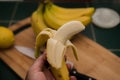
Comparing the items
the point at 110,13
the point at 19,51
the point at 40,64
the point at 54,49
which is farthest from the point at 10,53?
the point at 110,13

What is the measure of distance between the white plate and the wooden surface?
138mm

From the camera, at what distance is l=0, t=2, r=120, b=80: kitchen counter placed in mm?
745

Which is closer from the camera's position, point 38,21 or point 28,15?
point 38,21

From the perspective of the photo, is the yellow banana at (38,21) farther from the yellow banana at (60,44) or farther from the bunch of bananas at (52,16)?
the yellow banana at (60,44)

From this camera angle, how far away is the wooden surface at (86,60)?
0.69 meters

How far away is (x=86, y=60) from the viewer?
73 centimetres

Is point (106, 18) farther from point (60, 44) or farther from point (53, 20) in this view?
point (60, 44)

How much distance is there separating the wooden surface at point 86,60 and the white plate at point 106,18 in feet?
0.45

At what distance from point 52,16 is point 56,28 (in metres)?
0.04

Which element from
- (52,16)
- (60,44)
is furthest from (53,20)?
(60,44)

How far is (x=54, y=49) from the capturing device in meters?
0.46

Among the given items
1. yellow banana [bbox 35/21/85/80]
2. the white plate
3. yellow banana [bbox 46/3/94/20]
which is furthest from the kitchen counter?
yellow banana [bbox 35/21/85/80]

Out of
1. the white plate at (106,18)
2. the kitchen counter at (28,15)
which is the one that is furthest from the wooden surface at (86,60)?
the white plate at (106,18)

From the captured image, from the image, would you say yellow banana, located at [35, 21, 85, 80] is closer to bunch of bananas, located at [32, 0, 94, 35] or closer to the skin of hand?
the skin of hand
